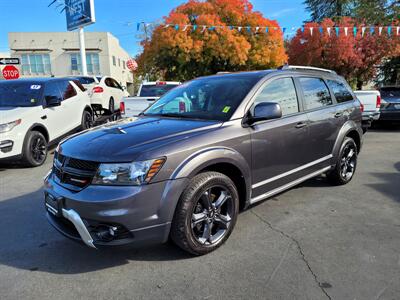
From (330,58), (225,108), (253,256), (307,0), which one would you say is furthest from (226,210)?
(307,0)

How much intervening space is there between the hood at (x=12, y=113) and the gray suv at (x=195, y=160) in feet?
11.8

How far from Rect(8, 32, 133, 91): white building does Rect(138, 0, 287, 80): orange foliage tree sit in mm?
19907

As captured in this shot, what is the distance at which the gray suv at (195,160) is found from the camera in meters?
2.74

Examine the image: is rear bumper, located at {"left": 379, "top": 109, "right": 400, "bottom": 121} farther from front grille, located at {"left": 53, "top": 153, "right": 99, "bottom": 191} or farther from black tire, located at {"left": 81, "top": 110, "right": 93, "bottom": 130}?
front grille, located at {"left": 53, "top": 153, "right": 99, "bottom": 191}

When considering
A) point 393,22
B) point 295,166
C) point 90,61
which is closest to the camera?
point 295,166

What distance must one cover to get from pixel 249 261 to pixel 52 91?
22.1 feet

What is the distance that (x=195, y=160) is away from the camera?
2.99 metres

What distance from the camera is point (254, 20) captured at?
24.6m

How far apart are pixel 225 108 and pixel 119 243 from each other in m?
1.76

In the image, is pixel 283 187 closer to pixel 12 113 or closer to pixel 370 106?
pixel 12 113

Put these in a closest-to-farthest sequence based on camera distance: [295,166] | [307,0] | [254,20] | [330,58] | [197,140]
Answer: [197,140] → [295,166] → [330,58] → [254,20] → [307,0]

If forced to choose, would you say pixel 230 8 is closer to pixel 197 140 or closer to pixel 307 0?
pixel 307 0

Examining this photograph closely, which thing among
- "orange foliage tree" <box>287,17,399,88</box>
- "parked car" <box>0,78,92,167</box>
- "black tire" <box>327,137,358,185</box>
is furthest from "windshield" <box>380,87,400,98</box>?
"orange foliage tree" <box>287,17,399,88</box>

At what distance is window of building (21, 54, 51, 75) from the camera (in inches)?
1729
